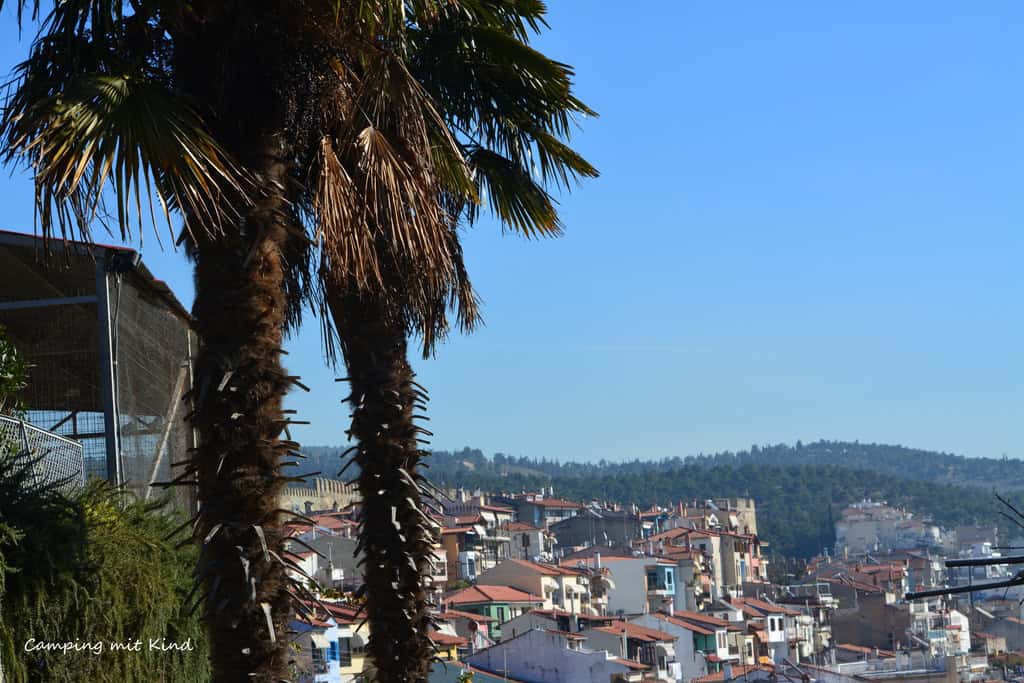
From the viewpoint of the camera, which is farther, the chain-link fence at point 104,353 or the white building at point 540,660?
the white building at point 540,660

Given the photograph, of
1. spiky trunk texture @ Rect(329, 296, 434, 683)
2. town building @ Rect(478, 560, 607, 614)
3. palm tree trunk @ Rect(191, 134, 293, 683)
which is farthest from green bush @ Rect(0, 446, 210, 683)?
town building @ Rect(478, 560, 607, 614)

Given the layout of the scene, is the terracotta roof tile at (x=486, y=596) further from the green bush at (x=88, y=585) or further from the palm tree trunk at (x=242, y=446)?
the palm tree trunk at (x=242, y=446)

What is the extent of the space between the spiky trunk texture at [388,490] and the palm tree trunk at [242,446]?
2123 millimetres

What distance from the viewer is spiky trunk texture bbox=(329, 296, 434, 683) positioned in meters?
8.55

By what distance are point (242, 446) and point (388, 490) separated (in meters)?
2.37

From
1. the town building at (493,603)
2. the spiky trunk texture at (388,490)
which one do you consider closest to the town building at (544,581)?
the town building at (493,603)

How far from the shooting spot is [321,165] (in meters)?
7.79

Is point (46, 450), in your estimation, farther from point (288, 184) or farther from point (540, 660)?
point (540, 660)

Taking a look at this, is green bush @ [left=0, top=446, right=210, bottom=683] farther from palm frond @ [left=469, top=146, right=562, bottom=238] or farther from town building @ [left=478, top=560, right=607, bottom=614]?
town building @ [left=478, top=560, right=607, bottom=614]

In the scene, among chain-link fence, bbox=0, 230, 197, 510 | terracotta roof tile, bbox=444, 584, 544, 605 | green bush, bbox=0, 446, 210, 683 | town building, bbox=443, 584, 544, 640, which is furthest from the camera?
terracotta roof tile, bbox=444, 584, 544, 605

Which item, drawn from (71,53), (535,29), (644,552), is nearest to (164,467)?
(535,29)

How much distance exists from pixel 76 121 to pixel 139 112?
318 mm

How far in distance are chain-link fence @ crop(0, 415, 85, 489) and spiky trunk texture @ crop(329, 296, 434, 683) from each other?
1855 mm

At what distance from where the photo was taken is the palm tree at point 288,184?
6332mm
